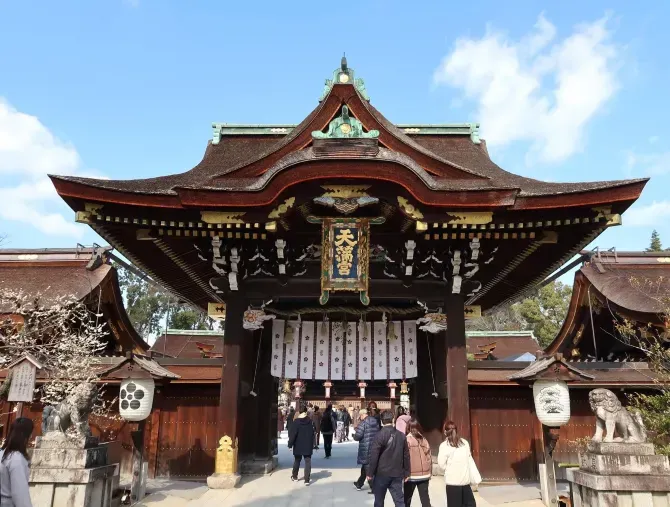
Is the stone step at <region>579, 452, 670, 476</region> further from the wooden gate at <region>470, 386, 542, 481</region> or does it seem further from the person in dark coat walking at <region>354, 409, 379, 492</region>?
the person in dark coat walking at <region>354, 409, 379, 492</region>

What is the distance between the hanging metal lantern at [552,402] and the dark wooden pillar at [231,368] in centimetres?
530

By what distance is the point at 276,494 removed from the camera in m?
8.57

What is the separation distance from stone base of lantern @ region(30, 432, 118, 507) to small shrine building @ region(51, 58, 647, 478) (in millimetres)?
2527

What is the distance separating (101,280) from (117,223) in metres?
4.69

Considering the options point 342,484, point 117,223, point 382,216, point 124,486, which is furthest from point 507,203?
point 124,486

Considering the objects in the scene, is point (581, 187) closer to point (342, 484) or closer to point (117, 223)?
point (342, 484)

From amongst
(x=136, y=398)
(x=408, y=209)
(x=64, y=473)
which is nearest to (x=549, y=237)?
(x=408, y=209)

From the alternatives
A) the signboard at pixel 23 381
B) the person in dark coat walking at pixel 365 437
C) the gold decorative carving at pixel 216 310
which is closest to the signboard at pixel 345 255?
the person in dark coat walking at pixel 365 437

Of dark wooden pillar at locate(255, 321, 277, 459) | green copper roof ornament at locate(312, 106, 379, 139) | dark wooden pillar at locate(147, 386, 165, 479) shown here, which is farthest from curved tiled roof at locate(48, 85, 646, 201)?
dark wooden pillar at locate(147, 386, 165, 479)

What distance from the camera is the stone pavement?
7.95 metres

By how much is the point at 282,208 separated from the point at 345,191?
1.16 meters

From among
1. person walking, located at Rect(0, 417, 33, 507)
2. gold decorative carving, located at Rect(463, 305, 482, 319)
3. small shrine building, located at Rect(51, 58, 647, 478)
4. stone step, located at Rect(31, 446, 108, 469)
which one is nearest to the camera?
person walking, located at Rect(0, 417, 33, 507)

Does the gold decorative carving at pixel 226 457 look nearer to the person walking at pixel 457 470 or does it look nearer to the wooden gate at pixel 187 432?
the wooden gate at pixel 187 432

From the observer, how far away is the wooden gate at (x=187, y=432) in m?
10.2
